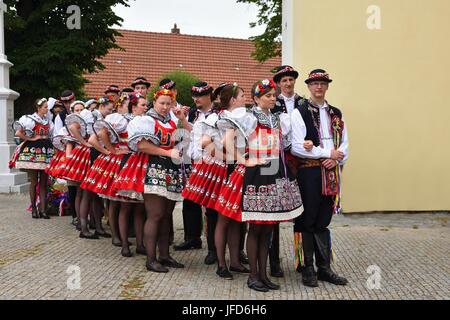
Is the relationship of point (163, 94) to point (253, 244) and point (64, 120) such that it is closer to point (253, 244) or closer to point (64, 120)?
point (253, 244)

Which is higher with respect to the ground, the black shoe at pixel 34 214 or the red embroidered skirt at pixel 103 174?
the red embroidered skirt at pixel 103 174

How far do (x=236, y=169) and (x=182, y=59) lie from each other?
27.4 meters

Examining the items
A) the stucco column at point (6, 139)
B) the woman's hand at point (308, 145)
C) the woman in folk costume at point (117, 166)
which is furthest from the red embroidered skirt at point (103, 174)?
the stucco column at point (6, 139)

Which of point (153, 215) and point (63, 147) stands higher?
point (63, 147)

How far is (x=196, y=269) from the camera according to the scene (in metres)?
6.12

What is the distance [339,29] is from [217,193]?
426 centimetres

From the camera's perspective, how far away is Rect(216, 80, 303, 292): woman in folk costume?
505cm

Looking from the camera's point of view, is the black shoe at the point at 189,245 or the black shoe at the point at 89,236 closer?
the black shoe at the point at 189,245

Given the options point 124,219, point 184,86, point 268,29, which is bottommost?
point 124,219

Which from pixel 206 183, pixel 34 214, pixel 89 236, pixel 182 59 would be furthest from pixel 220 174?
pixel 182 59

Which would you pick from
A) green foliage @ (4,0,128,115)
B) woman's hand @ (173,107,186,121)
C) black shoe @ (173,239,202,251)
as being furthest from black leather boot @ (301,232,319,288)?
green foliage @ (4,0,128,115)

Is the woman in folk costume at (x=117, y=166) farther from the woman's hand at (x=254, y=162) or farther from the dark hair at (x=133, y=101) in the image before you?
the woman's hand at (x=254, y=162)

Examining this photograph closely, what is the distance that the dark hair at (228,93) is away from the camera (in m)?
5.57

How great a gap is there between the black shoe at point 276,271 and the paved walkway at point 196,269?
8cm
